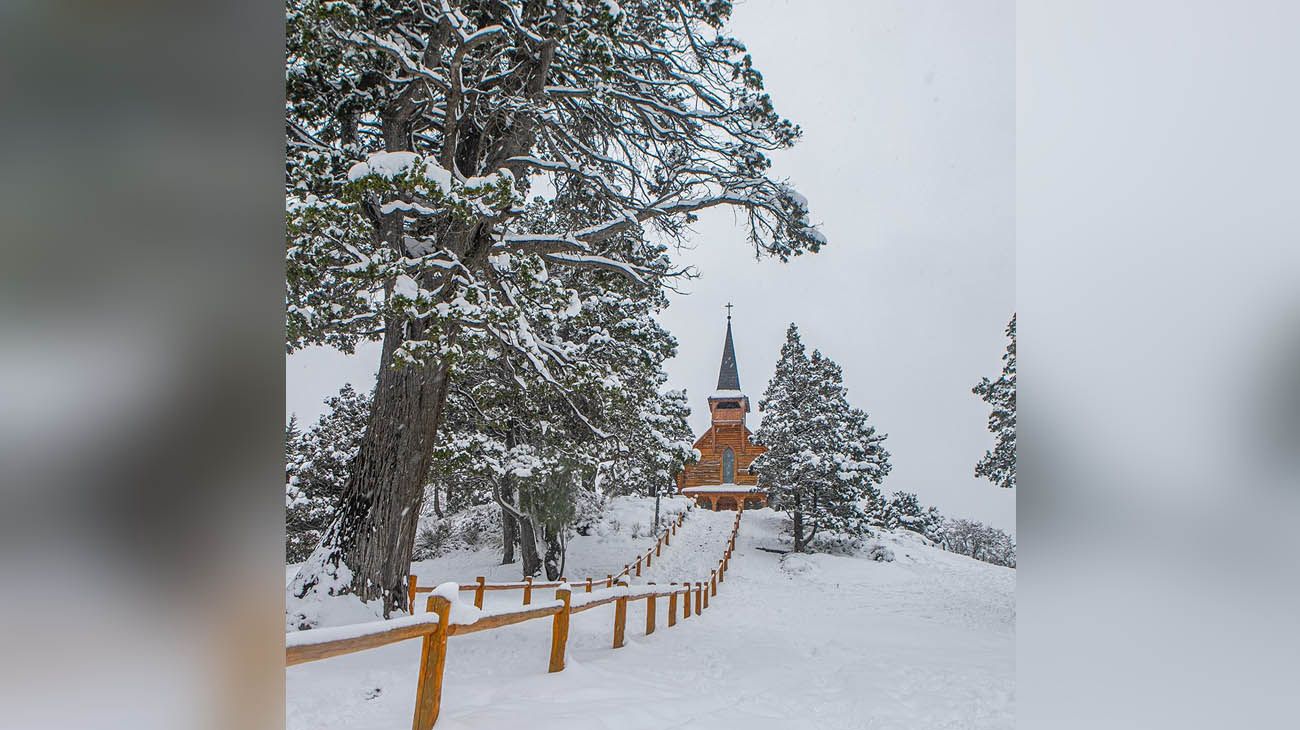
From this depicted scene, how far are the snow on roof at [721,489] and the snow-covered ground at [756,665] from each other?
789 millimetres

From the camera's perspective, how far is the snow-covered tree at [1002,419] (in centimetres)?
514

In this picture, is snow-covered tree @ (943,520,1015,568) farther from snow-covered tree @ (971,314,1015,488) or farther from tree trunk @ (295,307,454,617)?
tree trunk @ (295,307,454,617)

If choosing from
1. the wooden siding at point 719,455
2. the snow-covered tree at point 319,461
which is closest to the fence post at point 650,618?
the snow-covered tree at point 319,461

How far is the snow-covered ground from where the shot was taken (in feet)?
6.70

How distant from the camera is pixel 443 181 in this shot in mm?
2539

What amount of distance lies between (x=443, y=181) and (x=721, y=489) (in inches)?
200

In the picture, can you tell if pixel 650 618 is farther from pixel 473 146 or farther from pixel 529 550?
pixel 473 146

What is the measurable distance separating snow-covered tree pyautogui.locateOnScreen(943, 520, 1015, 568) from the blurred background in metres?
6.21

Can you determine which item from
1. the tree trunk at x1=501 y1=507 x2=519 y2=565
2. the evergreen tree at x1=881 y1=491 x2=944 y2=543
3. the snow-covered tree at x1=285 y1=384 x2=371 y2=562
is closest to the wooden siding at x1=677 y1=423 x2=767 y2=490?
the evergreen tree at x1=881 y1=491 x2=944 y2=543

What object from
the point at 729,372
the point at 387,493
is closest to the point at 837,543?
the point at 729,372
